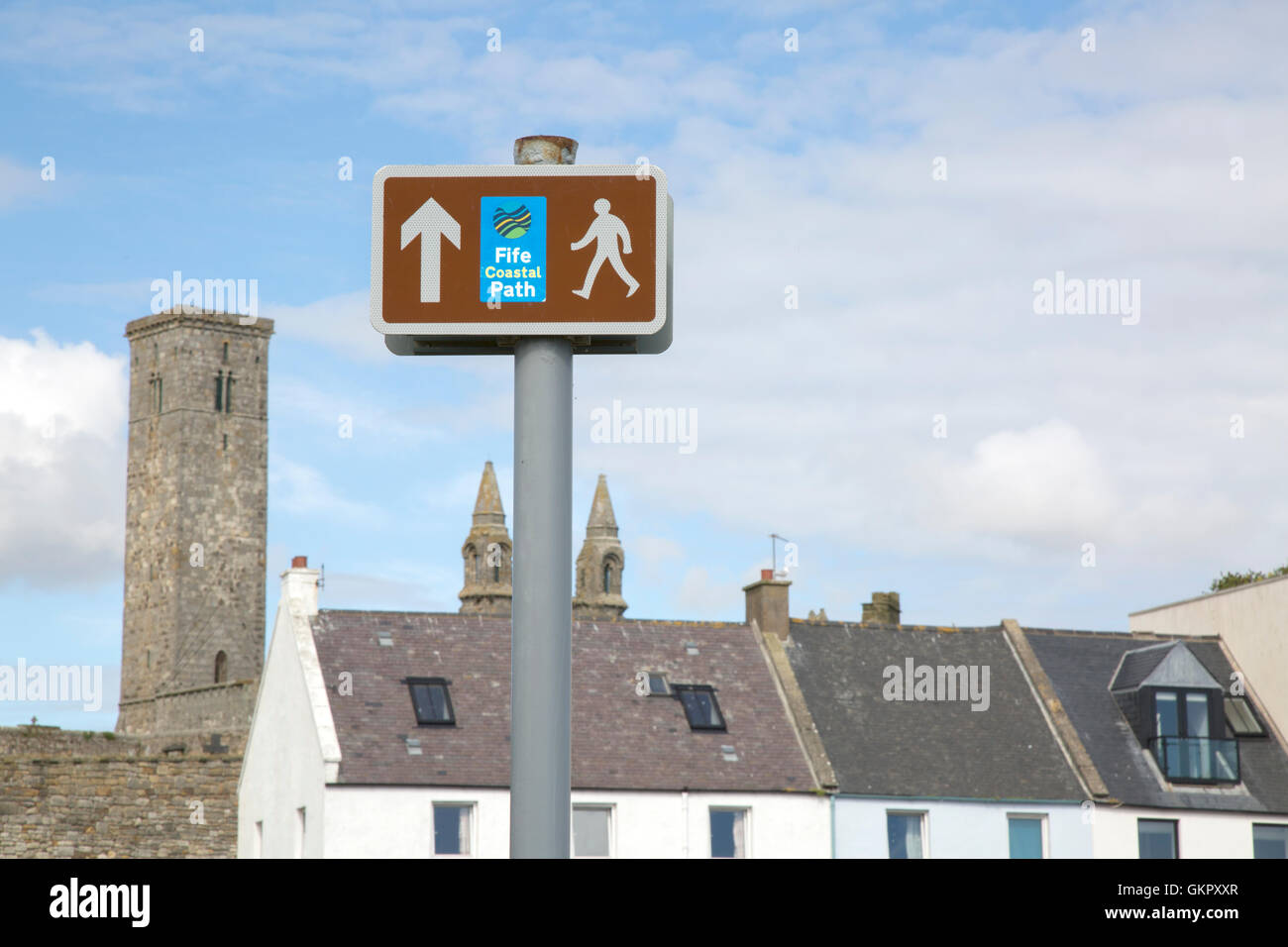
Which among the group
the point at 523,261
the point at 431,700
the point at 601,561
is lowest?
the point at 431,700

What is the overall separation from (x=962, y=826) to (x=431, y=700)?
1162 cm

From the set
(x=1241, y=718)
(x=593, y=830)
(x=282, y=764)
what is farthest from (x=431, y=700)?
(x=1241, y=718)

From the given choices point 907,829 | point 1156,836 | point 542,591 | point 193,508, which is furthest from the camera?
point 193,508

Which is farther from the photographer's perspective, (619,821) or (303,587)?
(303,587)

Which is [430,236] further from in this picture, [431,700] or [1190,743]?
[1190,743]

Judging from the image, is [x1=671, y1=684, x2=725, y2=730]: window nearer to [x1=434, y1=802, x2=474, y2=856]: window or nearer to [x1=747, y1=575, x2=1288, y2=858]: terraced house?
[x1=747, y1=575, x2=1288, y2=858]: terraced house

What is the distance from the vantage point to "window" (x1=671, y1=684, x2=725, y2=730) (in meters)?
41.1

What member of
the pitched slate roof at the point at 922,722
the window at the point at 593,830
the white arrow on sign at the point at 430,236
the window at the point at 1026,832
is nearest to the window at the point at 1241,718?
the pitched slate roof at the point at 922,722

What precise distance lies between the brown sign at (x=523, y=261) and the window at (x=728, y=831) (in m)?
34.0

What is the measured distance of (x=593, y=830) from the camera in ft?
126

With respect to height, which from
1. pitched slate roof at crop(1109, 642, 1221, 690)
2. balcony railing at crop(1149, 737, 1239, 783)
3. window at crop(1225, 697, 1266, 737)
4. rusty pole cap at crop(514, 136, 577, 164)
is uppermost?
rusty pole cap at crop(514, 136, 577, 164)

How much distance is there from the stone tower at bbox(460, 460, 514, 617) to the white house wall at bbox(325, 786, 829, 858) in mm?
79009

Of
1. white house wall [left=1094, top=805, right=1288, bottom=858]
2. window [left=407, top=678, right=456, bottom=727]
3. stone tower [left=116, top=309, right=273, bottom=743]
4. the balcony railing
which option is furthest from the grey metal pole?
stone tower [left=116, top=309, right=273, bottom=743]
